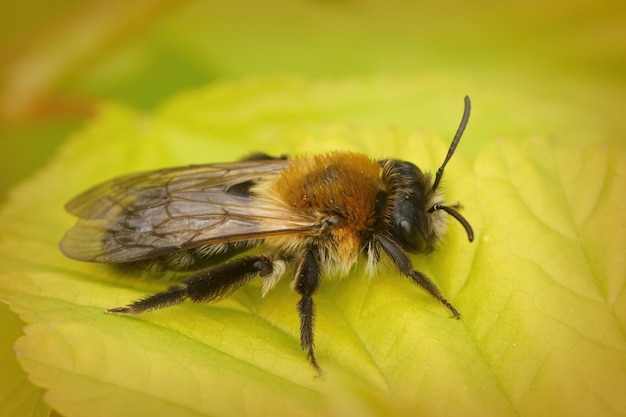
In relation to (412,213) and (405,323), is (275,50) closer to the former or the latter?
(412,213)

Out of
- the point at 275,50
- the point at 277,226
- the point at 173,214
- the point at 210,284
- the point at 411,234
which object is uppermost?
the point at 275,50

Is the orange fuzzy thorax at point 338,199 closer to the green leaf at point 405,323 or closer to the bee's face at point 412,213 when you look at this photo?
the bee's face at point 412,213

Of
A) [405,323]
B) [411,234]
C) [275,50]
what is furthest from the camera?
[275,50]

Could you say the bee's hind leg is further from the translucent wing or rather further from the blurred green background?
the blurred green background

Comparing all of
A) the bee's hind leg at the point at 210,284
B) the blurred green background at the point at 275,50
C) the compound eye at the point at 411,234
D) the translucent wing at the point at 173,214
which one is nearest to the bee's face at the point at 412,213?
the compound eye at the point at 411,234

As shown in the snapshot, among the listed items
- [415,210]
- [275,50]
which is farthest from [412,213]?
[275,50]

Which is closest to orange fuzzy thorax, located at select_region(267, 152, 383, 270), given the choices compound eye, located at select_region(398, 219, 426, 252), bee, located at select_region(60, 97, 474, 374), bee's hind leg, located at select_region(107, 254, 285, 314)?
bee, located at select_region(60, 97, 474, 374)
